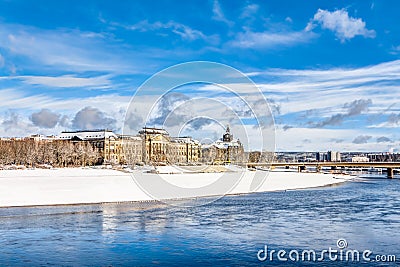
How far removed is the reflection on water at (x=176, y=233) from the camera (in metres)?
19.2

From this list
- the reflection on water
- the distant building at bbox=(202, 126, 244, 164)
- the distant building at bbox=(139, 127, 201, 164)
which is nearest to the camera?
the reflection on water

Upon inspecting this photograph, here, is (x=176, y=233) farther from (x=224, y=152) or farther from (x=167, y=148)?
(x=224, y=152)

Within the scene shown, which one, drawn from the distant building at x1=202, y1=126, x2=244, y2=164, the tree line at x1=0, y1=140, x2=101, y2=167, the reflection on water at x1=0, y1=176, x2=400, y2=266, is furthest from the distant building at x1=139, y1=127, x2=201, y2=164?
the reflection on water at x1=0, y1=176, x2=400, y2=266

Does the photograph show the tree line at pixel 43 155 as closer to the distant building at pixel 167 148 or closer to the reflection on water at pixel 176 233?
the distant building at pixel 167 148

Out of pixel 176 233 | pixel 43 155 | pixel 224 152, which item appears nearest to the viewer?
pixel 176 233

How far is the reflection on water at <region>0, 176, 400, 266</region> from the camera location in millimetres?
19234

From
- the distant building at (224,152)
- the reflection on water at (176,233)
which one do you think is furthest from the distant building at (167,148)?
the reflection on water at (176,233)

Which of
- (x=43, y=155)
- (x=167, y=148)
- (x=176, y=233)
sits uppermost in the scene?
(x=167, y=148)

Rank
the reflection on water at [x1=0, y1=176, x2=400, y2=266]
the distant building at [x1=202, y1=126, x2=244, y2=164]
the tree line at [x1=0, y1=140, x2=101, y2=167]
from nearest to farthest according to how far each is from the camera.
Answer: the reflection on water at [x1=0, y1=176, x2=400, y2=266] < the tree line at [x1=0, y1=140, x2=101, y2=167] < the distant building at [x1=202, y1=126, x2=244, y2=164]

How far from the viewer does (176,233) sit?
24781 millimetres

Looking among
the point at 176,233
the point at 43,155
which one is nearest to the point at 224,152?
the point at 43,155

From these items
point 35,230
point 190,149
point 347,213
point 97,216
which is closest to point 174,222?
point 97,216

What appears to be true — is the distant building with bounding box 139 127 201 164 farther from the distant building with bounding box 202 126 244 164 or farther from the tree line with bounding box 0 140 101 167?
the tree line with bounding box 0 140 101 167

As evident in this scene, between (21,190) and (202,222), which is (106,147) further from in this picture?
(202,222)
